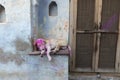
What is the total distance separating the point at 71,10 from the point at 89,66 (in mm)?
977

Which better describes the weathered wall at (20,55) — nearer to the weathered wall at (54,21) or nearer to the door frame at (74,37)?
the weathered wall at (54,21)

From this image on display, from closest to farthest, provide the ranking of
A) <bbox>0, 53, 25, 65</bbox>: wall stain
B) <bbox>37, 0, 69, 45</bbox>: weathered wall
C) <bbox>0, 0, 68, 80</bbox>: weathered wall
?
1. <bbox>0, 0, 68, 80</bbox>: weathered wall
2. <bbox>0, 53, 25, 65</bbox>: wall stain
3. <bbox>37, 0, 69, 45</bbox>: weathered wall

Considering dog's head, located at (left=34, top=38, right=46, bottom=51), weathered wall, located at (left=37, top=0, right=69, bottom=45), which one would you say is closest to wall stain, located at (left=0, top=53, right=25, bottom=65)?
dog's head, located at (left=34, top=38, right=46, bottom=51)

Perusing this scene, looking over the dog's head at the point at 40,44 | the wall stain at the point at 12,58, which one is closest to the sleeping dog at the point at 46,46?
the dog's head at the point at 40,44

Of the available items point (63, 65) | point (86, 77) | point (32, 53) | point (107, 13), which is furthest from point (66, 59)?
point (107, 13)

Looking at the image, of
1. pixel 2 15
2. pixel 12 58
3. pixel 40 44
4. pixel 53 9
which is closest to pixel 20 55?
pixel 12 58

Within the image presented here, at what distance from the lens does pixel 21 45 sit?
12.0 ft

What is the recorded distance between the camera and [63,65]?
11.8 ft

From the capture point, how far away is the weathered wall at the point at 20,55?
3.56 m

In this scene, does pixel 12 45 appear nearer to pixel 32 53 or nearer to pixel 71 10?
pixel 32 53

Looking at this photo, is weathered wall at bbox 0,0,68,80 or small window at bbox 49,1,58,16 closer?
weathered wall at bbox 0,0,68,80

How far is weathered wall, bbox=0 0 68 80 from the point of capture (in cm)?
356

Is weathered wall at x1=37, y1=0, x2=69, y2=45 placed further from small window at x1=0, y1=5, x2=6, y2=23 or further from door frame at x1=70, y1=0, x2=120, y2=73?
small window at x1=0, y1=5, x2=6, y2=23

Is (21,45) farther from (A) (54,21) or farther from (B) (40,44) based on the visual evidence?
(A) (54,21)
